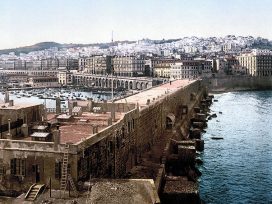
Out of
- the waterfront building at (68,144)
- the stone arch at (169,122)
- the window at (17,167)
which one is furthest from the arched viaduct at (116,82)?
the window at (17,167)

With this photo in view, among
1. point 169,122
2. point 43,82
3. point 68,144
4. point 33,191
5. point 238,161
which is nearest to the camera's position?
point 68,144

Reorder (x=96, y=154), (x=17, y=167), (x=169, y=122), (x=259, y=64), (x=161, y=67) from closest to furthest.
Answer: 1. (x=17, y=167)
2. (x=96, y=154)
3. (x=169, y=122)
4. (x=259, y=64)
5. (x=161, y=67)

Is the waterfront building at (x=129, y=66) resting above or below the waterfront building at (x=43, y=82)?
above

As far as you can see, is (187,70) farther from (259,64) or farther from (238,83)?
(259,64)

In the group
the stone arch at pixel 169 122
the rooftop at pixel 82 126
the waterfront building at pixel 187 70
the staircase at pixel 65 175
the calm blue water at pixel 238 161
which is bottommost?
the calm blue water at pixel 238 161

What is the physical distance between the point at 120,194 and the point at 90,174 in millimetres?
4812

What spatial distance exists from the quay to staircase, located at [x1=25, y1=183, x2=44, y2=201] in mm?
31

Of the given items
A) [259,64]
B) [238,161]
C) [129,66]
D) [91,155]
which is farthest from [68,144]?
[259,64]

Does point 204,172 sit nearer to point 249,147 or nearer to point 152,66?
point 249,147

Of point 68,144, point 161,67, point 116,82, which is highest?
point 161,67

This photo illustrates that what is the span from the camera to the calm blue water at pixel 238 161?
38250mm

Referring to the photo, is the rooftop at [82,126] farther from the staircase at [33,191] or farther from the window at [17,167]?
the staircase at [33,191]

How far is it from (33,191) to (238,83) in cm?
14519

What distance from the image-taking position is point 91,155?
84.1ft
